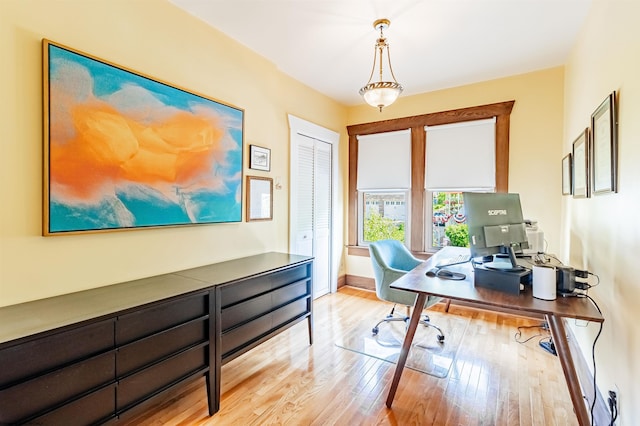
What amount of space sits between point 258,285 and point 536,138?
11.4 feet

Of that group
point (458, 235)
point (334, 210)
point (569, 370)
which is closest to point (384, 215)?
point (334, 210)

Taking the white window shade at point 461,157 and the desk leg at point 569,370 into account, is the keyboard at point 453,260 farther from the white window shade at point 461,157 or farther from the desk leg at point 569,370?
the white window shade at point 461,157

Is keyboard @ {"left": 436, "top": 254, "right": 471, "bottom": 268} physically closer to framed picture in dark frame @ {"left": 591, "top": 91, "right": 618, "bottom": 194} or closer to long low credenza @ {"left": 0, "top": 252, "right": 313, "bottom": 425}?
framed picture in dark frame @ {"left": 591, "top": 91, "right": 618, "bottom": 194}

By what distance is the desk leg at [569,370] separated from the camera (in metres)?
1.51

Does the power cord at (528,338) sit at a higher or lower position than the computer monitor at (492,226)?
lower

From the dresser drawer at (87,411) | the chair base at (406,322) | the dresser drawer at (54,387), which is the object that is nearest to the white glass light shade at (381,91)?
the chair base at (406,322)

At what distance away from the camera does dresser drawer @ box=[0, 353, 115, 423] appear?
4.03ft

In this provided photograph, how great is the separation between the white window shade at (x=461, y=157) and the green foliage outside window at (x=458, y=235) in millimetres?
495

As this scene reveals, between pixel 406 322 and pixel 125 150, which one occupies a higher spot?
pixel 125 150

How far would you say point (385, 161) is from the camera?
4.48m

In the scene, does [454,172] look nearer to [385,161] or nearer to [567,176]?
[385,161]

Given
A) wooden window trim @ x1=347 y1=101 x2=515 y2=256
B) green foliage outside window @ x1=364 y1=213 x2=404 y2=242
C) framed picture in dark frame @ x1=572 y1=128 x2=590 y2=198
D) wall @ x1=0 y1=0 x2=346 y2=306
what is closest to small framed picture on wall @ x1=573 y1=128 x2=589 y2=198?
framed picture in dark frame @ x1=572 y1=128 x2=590 y2=198

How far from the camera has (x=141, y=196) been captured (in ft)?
7.00

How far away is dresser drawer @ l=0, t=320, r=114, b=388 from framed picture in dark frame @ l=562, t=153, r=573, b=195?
12.3ft
